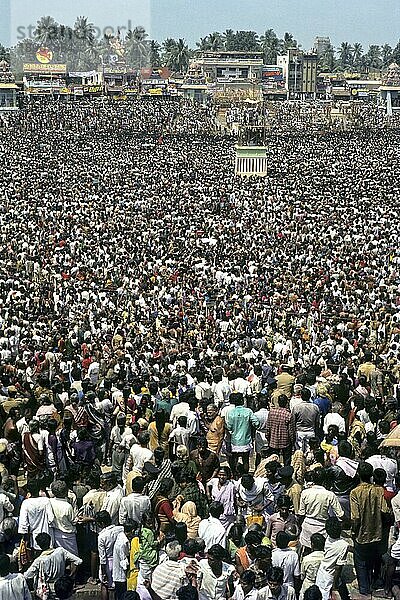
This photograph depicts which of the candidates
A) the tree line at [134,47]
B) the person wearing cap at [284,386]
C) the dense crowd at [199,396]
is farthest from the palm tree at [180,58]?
the person wearing cap at [284,386]

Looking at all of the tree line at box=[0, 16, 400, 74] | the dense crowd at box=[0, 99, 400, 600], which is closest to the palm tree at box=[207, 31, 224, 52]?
the tree line at box=[0, 16, 400, 74]

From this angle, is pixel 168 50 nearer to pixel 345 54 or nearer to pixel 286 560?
pixel 345 54

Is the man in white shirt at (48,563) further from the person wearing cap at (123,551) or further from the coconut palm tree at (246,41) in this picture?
the coconut palm tree at (246,41)

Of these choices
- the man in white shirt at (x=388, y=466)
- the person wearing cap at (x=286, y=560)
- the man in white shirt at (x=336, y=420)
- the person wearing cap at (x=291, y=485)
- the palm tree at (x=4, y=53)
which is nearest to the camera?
the person wearing cap at (x=286, y=560)

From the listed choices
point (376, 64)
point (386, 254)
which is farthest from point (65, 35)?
point (386, 254)

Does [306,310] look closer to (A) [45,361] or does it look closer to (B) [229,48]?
(A) [45,361]
